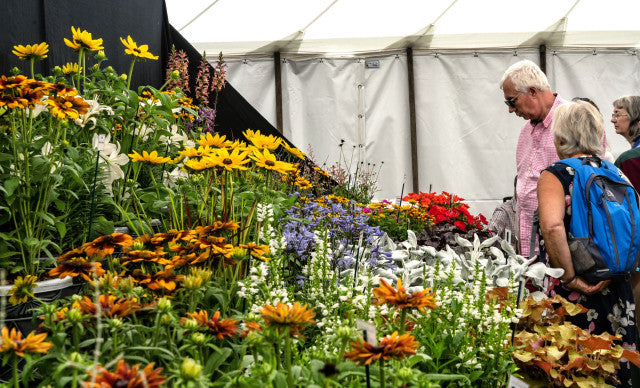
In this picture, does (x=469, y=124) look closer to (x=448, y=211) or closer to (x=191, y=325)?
(x=448, y=211)

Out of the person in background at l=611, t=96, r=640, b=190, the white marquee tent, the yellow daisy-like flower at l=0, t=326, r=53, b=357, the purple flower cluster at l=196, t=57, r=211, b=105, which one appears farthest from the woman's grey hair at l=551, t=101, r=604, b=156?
the white marquee tent

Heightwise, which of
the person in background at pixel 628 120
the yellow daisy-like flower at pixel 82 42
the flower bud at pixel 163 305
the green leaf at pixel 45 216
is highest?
the yellow daisy-like flower at pixel 82 42

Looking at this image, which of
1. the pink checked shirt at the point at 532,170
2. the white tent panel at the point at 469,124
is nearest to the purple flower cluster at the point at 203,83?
the pink checked shirt at the point at 532,170

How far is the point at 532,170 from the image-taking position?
272 cm

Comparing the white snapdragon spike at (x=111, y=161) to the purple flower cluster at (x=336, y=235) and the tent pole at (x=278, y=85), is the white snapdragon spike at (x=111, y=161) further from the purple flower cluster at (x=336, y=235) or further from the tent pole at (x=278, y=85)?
the tent pole at (x=278, y=85)

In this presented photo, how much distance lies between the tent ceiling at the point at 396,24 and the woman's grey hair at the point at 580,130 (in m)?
4.59

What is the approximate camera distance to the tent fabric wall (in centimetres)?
673

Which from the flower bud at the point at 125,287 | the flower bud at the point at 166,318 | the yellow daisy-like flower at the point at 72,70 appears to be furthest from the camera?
the yellow daisy-like flower at the point at 72,70

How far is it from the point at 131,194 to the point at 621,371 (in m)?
1.49

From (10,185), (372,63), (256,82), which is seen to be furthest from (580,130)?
(256,82)

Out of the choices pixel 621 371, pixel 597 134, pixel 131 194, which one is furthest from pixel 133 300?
pixel 597 134

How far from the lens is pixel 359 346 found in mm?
741

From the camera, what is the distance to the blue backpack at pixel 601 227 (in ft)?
6.18

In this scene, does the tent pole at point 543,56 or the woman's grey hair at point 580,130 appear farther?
the tent pole at point 543,56
